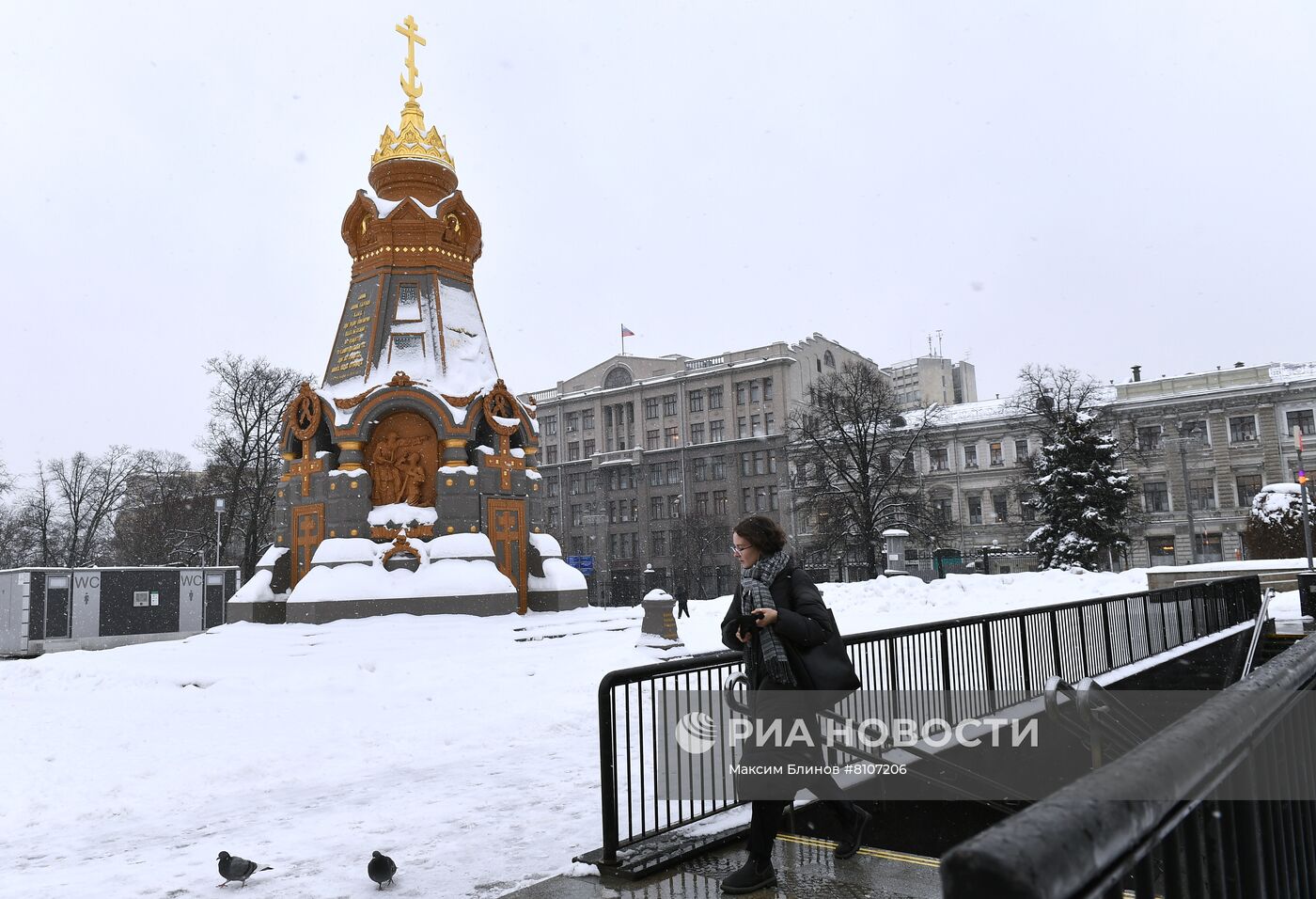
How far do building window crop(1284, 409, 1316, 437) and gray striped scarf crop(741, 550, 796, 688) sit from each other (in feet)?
199

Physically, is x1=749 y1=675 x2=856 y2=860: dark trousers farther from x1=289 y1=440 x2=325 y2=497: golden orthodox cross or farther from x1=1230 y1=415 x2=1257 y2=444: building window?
x1=1230 y1=415 x2=1257 y2=444: building window

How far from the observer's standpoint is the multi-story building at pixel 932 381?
83.8 meters

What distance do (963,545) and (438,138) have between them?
4972cm

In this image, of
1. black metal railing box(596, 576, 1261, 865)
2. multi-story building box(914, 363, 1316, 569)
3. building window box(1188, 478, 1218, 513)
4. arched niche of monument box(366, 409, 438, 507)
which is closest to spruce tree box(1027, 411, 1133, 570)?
multi-story building box(914, 363, 1316, 569)

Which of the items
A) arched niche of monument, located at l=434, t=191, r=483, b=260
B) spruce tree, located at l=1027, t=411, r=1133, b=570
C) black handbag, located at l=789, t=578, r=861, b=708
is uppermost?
arched niche of monument, located at l=434, t=191, r=483, b=260

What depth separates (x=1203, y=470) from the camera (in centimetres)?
5597

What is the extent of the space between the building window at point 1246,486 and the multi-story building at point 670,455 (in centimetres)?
2854

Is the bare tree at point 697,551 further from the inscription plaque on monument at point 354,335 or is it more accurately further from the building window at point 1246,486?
the inscription plaque on monument at point 354,335

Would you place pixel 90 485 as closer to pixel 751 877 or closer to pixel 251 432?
pixel 251 432

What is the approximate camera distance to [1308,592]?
18094 mm

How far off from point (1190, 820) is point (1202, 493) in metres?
63.5

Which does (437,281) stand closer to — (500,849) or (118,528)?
(500,849)

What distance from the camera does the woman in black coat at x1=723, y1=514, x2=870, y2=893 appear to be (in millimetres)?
4551

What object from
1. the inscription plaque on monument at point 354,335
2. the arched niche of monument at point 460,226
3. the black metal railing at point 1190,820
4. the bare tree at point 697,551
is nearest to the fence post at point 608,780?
the black metal railing at point 1190,820
